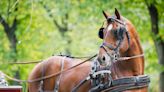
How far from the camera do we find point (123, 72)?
31.6 feet

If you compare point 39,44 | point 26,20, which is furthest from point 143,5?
point 39,44

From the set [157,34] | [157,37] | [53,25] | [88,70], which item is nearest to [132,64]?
[88,70]

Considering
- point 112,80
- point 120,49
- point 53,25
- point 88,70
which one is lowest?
point 112,80

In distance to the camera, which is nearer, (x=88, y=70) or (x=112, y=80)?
(x=112, y=80)

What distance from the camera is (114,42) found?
9.48m

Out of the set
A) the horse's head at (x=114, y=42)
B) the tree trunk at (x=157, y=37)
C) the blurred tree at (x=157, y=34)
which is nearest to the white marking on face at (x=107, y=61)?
the horse's head at (x=114, y=42)

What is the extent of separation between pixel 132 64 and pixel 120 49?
34cm

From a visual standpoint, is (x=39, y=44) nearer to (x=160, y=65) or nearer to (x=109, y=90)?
(x=160, y=65)

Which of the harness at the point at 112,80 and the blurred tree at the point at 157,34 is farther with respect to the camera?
the blurred tree at the point at 157,34

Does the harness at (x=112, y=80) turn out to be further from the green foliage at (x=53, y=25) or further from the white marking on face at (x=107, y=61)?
the green foliage at (x=53, y=25)

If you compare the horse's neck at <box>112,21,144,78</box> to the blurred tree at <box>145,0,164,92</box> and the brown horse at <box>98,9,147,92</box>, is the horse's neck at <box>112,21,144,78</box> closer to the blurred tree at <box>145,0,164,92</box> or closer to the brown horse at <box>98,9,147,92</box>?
the brown horse at <box>98,9,147,92</box>

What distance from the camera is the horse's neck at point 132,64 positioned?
9531mm

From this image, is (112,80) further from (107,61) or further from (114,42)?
(114,42)

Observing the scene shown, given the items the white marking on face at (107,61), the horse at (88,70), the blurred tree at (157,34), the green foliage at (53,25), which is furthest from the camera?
the green foliage at (53,25)
